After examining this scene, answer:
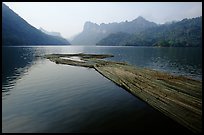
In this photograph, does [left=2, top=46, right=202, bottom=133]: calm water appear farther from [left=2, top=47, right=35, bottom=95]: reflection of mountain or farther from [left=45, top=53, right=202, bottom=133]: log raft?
[left=2, top=47, right=35, bottom=95]: reflection of mountain

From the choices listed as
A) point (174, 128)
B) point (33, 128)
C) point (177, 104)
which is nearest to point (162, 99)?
point (177, 104)

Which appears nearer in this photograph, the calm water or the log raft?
the log raft

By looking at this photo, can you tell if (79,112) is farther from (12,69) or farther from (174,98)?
(12,69)

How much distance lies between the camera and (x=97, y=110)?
2045cm

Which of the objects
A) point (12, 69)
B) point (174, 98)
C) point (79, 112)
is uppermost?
point (12, 69)

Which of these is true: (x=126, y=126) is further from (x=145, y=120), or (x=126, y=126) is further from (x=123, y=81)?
(x=123, y=81)

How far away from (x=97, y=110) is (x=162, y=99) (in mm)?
6599

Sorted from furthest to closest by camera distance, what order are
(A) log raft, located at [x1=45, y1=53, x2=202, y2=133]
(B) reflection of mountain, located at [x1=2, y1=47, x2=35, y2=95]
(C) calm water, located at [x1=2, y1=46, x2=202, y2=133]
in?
(B) reflection of mountain, located at [x1=2, y1=47, x2=35, y2=95] < (C) calm water, located at [x1=2, y1=46, x2=202, y2=133] < (A) log raft, located at [x1=45, y1=53, x2=202, y2=133]

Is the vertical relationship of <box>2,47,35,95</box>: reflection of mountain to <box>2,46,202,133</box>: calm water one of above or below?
above

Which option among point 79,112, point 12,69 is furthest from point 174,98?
point 12,69

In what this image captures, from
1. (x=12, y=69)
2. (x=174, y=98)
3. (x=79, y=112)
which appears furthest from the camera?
(x=12, y=69)

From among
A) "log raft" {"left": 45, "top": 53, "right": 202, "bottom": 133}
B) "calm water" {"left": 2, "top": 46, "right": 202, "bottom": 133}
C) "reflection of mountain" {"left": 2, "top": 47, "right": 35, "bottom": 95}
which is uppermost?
"reflection of mountain" {"left": 2, "top": 47, "right": 35, "bottom": 95}

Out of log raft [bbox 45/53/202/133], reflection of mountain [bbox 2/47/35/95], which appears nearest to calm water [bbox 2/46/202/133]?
log raft [bbox 45/53/202/133]

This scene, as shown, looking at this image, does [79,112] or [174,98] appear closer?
[79,112]
